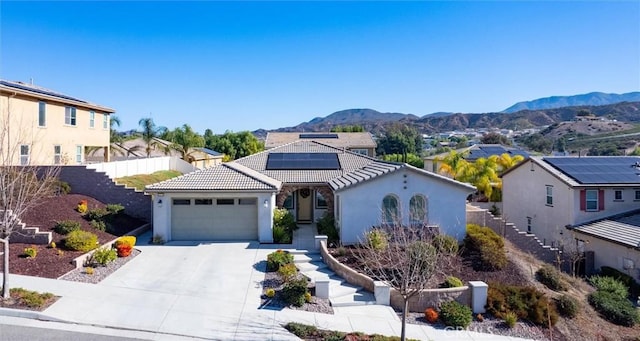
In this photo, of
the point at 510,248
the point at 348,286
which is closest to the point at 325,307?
the point at 348,286

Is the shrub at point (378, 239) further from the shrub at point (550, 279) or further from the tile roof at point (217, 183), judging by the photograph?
the shrub at point (550, 279)

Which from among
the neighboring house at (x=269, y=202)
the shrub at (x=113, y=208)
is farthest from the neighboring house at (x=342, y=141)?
the shrub at (x=113, y=208)

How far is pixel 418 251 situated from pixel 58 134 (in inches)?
1012

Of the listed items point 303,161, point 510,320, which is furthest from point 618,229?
point 303,161

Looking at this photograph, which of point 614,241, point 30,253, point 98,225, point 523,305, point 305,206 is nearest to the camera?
point 523,305

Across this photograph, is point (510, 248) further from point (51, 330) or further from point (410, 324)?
point (51, 330)

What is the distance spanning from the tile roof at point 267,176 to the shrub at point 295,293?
23.4ft

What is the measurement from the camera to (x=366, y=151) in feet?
167

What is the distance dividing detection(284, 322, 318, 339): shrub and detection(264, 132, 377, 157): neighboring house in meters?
38.0

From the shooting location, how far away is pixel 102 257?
1581 centimetres

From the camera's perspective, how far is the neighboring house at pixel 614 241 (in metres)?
19.5

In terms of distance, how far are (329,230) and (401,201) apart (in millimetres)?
3865

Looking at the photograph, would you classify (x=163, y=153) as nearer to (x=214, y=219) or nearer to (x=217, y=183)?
(x=214, y=219)

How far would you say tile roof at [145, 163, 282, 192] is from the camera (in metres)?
20.1
